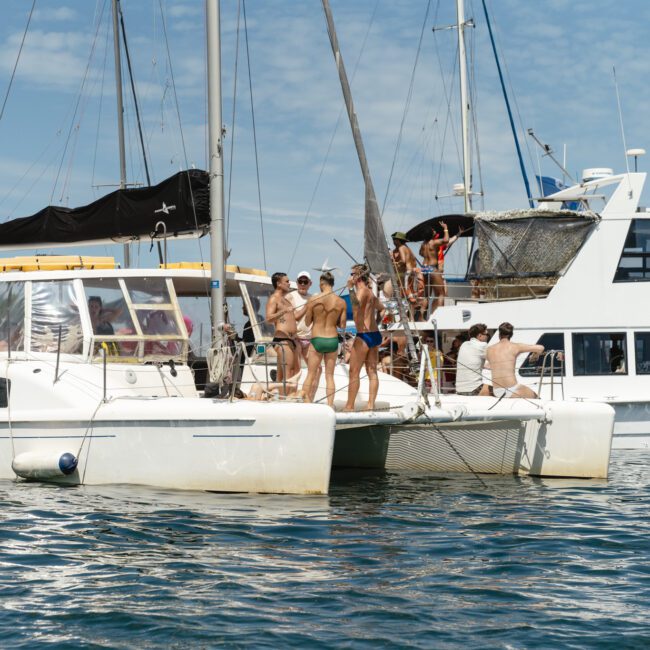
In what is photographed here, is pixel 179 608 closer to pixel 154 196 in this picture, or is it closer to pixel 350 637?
pixel 350 637

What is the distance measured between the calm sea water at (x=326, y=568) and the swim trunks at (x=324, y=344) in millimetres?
1559

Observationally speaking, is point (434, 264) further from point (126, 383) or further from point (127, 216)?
point (126, 383)

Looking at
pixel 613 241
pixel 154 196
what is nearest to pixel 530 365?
pixel 613 241

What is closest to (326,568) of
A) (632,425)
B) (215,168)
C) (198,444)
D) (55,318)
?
(198,444)

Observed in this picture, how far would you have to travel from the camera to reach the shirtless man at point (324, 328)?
416 inches

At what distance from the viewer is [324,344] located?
422 inches

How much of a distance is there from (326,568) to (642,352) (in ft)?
34.3

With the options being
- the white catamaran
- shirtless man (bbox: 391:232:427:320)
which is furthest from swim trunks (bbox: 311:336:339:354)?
shirtless man (bbox: 391:232:427:320)

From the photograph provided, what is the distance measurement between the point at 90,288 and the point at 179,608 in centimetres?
656

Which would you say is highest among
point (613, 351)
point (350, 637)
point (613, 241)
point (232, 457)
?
point (613, 241)

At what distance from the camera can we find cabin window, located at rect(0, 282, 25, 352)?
11906 mm

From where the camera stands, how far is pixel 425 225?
19.7 metres

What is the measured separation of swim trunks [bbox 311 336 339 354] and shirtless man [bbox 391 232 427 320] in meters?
5.67

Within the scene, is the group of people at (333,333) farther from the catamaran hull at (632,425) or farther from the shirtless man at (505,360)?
the catamaran hull at (632,425)
